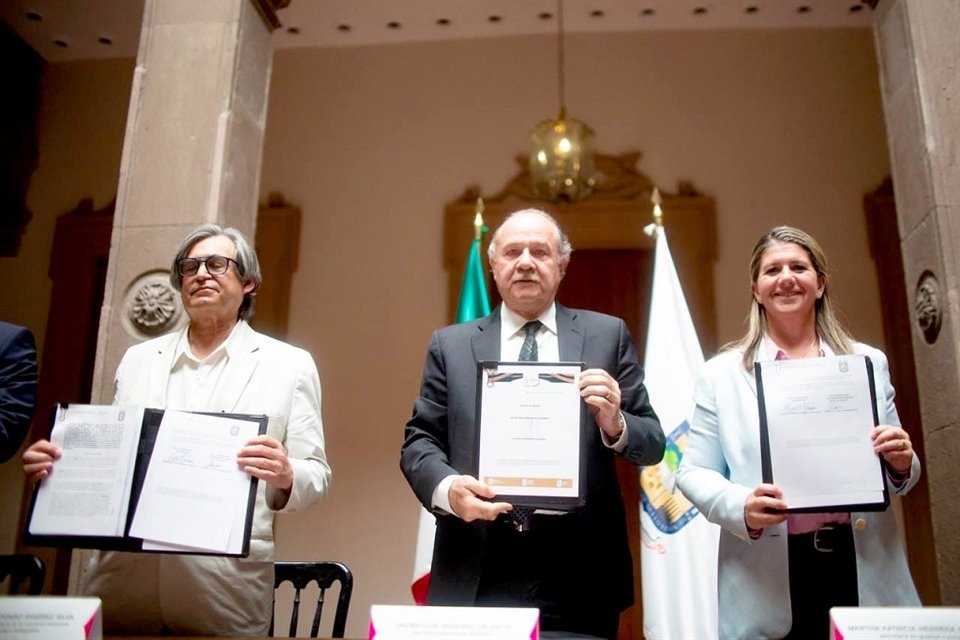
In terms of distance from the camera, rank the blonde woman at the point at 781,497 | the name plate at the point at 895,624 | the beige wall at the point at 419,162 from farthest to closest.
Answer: the beige wall at the point at 419,162 < the blonde woman at the point at 781,497 < the name plate at the point at 895,624

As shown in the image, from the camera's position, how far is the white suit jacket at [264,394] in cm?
224

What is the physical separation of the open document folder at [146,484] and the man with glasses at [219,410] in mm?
51

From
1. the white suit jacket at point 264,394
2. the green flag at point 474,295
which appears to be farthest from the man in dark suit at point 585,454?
the green flag at point 474,295

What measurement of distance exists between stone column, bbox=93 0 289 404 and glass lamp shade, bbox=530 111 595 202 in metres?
1.80

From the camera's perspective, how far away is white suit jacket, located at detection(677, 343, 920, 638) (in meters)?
2.00

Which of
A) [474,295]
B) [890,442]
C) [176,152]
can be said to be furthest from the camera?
[474,295]

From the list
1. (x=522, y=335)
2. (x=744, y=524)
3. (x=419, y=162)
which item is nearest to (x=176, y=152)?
(x=522, y=335)

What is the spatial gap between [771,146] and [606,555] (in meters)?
4.72

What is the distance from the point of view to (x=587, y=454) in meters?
2.16

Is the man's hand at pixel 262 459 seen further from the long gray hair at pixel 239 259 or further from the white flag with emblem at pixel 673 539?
the white flag with emblem at pixel 673 539

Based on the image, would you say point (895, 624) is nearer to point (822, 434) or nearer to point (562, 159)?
point (822, 434)

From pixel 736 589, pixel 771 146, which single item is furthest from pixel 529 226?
pixel 771 146

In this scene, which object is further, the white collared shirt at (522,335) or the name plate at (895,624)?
the white collared shirt at (522,335)

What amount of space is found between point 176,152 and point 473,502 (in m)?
2.12
